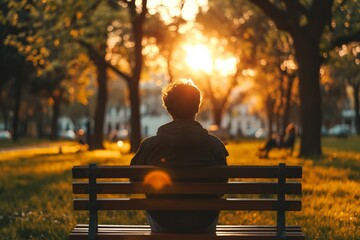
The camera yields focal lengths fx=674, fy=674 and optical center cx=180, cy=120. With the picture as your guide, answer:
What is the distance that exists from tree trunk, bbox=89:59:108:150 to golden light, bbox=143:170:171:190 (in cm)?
2782

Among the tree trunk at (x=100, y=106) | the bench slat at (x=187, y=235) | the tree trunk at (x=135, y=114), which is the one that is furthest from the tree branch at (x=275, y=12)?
the bench slat at (x=187, y=235)

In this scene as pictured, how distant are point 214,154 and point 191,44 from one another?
36.1 metres

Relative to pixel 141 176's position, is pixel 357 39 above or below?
above

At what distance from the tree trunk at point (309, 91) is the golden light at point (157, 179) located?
1652 cm

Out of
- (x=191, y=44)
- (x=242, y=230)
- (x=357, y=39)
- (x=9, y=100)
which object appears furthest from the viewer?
(x=9, y=100)

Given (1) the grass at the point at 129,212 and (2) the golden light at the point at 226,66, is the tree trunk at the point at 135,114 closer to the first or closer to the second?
(1) the grass at the point at 129,212

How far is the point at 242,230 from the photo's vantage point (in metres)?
5.12

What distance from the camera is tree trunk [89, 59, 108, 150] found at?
3266cm

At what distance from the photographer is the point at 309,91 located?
20875 mm

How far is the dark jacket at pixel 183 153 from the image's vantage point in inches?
185

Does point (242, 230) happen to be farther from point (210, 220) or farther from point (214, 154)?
point (214, 154)

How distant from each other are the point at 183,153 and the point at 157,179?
259 millimetres

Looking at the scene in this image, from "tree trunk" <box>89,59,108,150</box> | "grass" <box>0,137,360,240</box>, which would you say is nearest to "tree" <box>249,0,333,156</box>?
"grass" <box>0,137,360,240</box>

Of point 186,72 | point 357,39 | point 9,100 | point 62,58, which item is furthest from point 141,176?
point 9,100
